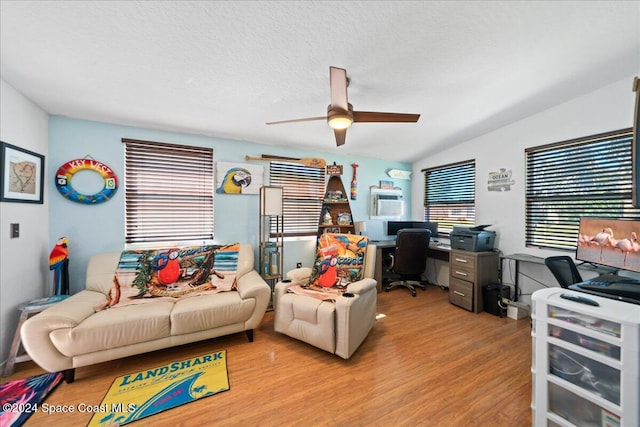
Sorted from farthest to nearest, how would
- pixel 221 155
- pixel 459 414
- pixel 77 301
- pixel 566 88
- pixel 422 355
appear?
pixel 221 155, pixel 566 88, pixel 422 355, pixel 77 301, pixel 459 414

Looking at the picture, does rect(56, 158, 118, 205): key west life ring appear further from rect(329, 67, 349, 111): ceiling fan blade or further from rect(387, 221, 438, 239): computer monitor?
rect(387, 221, 438, 239): computer monitor

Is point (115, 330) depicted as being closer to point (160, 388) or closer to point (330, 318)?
point (160, 388)

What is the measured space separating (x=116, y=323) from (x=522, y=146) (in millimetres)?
4617

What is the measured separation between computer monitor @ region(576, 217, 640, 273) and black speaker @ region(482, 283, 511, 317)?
0.95 metres

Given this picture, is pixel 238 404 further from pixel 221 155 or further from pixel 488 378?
pixel 221 155

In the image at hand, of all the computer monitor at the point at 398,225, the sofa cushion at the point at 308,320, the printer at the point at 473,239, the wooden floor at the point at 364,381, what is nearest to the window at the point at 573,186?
the printer at the point at 473,239

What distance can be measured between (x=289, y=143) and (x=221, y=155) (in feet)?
3.07

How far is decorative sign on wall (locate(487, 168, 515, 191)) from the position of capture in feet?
10.2

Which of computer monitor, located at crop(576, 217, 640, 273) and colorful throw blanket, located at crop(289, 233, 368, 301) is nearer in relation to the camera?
computer monitor, located at crop(576, 217, 640, 273)

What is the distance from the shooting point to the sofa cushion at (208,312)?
199cm

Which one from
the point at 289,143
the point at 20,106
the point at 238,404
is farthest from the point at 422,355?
the point at 20,106

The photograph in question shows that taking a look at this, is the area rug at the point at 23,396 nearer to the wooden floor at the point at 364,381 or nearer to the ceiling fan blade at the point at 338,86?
the wooden floor at the point at 364,381

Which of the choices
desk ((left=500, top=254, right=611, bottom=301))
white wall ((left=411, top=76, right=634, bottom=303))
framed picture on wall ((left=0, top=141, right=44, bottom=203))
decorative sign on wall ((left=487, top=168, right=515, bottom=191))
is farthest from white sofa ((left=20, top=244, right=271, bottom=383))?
decorative sign on wall ((left=487, top=168, right=515, bottom=191))

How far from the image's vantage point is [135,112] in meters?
2.33
